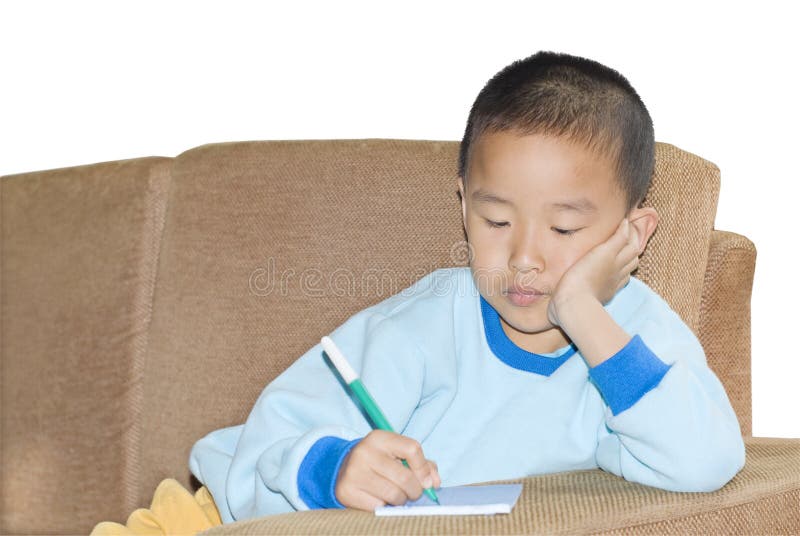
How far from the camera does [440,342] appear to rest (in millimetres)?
1302

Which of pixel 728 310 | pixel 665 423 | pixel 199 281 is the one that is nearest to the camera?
pixel 665 423

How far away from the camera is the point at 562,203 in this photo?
115 centimetres

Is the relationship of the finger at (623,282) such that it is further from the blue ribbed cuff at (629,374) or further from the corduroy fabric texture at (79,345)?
the corduroy fabric texture at (79,345)

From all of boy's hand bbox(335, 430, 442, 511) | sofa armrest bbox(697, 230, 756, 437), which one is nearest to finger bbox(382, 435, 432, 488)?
boy's hand bbox(335, 430, 442, 511)

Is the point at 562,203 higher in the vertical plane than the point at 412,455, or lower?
higher

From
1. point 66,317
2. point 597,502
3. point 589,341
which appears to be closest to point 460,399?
point 589,341

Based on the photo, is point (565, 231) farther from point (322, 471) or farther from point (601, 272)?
point (322, 471)

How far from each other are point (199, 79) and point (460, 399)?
0.93 meters

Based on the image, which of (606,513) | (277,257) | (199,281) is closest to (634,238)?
(606,513)

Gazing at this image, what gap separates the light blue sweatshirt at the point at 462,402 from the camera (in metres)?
1.10

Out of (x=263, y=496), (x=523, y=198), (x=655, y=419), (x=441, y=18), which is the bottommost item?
(x=263, y=496)

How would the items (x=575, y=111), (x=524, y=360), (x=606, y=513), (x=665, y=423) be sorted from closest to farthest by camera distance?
(x=606, y=513), (x=665, y=423), (x=575, y=111), (x=524, y=360)

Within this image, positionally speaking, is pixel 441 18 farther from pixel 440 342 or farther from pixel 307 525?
pixel 307 525

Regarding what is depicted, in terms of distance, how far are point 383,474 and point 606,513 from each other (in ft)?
0.76
